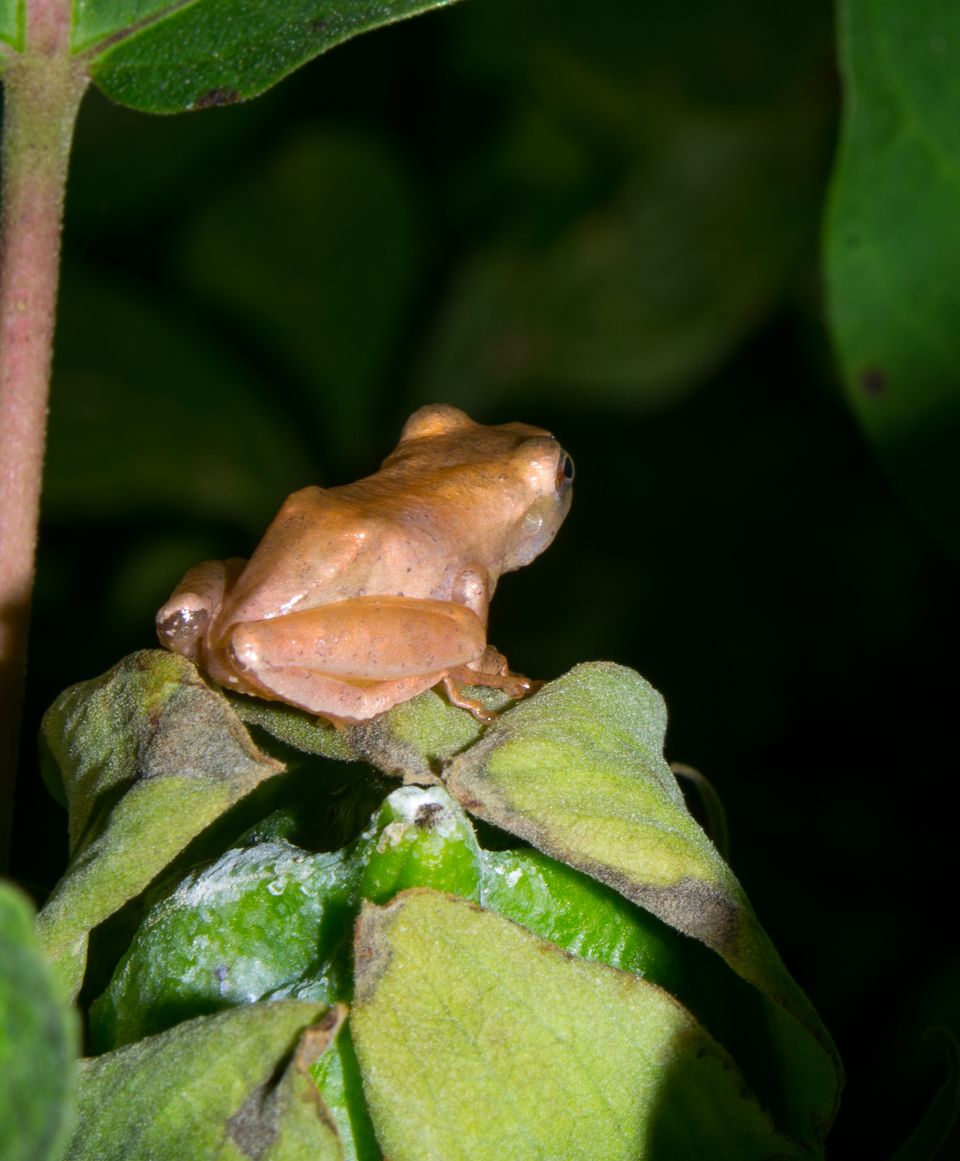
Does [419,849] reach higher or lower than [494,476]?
lower

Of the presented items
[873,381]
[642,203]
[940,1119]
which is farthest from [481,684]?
[642,203]

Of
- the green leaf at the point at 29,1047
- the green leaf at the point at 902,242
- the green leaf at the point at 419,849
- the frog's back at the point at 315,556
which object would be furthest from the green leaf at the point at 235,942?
the green leaf at the point at 902,242

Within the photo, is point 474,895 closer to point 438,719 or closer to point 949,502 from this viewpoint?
point 438,719

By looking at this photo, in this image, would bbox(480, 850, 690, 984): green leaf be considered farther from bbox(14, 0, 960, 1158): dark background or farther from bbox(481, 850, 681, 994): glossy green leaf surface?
bbox(14, 0, 960, 1158): dark background

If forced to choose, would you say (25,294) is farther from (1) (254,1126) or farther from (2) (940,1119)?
(2) (940,1119)

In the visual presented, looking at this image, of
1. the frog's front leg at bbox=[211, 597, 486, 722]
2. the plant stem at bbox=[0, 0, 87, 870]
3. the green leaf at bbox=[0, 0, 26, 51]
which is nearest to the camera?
the frog's front leg at bbox=[211, 597, 486, 722]

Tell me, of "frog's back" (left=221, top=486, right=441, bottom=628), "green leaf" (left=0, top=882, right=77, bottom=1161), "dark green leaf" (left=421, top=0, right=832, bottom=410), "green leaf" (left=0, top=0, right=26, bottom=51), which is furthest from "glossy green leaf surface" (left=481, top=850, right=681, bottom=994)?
"dark green leaf" (left=421, top=0, right=832, bottom=410)
